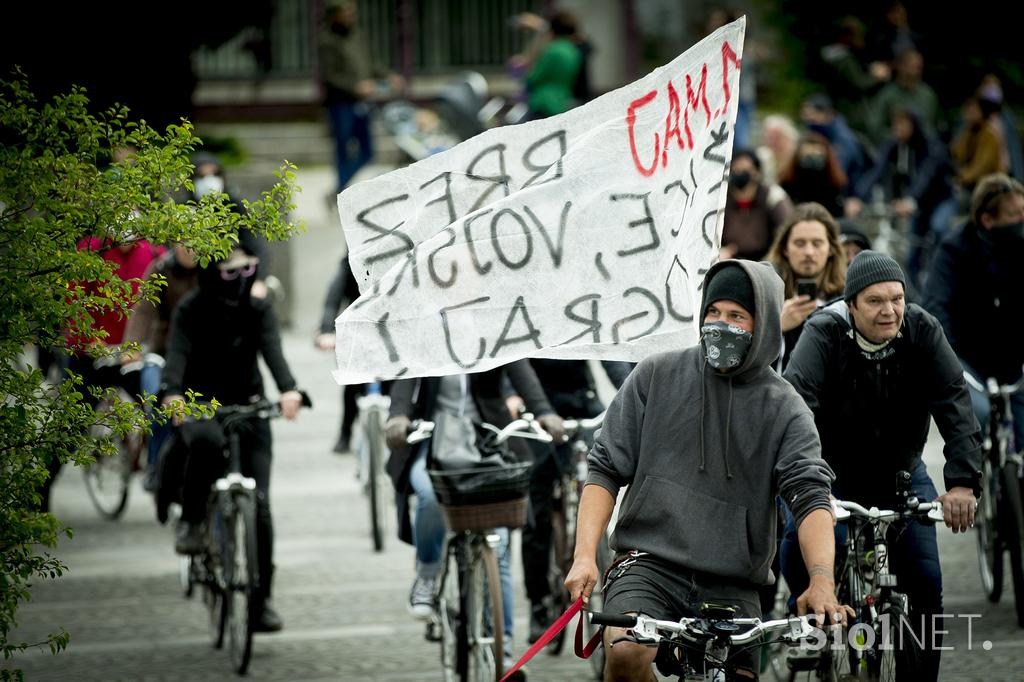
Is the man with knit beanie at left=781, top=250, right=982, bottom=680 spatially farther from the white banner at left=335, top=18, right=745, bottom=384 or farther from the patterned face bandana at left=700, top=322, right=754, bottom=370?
the patterned face bandana at left=700, top=322, right=754, bottom=370

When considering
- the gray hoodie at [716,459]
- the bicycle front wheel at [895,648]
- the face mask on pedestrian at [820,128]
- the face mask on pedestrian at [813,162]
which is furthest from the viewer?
the face mask on pedestrian at [820,128]

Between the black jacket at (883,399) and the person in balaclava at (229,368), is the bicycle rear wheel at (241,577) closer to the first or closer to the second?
the person in balaclava at (229,368)

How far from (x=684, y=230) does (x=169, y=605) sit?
4.51m

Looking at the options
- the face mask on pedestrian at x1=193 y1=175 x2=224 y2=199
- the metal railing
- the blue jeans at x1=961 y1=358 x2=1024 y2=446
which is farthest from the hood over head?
the metal railing

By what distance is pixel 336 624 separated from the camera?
27.6 ft

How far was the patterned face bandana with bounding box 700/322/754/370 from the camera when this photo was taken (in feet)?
16.4

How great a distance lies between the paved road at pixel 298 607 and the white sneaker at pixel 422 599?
375 mm

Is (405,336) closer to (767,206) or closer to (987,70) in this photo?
(767,206)

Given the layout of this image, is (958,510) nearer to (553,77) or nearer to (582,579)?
(582,579)

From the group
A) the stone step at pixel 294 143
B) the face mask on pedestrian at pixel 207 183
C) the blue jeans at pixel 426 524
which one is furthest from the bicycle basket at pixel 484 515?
the stone step at pixel 294 143

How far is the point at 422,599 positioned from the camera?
23.8 ft

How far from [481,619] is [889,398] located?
6.26 ft

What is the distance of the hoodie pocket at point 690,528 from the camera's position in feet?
16.1

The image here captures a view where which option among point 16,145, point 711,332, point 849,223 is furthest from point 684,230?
point 849,223
